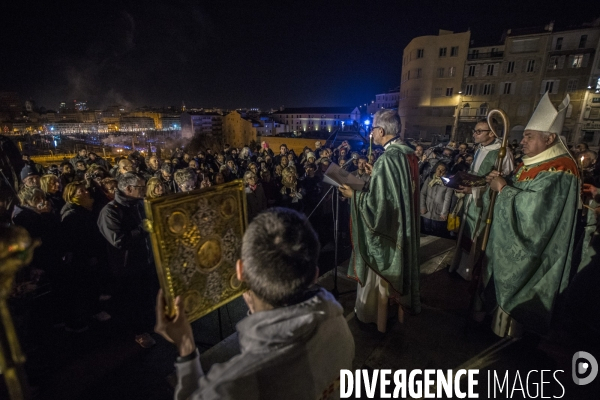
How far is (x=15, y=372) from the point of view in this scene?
40.6 inches

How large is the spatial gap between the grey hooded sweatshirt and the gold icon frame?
49 centimetres

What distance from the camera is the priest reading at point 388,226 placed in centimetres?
336

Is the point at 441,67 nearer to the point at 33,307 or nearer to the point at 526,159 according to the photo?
the point at 526,159

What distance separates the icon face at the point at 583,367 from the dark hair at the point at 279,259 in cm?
366

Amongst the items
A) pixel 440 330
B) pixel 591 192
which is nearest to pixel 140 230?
pixel 440 330

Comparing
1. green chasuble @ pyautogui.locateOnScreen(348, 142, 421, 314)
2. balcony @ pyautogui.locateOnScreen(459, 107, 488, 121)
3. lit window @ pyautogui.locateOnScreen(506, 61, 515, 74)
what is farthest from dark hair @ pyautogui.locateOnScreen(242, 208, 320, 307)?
lit window @ pyautogui.locateOnScreen(506, 61, 515, 74)

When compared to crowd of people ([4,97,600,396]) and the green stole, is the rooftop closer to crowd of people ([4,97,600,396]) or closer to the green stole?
the green stole

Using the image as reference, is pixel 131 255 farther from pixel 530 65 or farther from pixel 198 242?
pixel 530 65

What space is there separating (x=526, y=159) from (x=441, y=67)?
4500cm

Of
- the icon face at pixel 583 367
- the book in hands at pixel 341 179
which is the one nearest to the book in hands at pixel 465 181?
the book in hands at pixel 341 179

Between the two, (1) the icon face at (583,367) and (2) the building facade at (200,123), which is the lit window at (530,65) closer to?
(1) the icon face at (583,367)

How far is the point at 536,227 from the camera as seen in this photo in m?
3.25

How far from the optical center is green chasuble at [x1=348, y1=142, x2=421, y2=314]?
11.0ft

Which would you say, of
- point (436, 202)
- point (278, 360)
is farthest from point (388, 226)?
point (436, 202)
